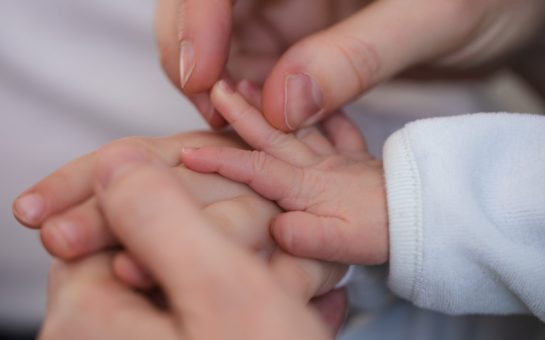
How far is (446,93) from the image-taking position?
1.15m

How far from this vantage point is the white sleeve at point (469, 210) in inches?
25.4

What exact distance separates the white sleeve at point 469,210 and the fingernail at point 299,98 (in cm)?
10

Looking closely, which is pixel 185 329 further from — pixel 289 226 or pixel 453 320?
pixel 453 320

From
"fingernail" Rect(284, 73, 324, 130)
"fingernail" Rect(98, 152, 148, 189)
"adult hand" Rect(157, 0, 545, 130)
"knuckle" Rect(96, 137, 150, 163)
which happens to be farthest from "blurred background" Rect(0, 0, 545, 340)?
"fingernail" Rect(98, 152, 148, 189)

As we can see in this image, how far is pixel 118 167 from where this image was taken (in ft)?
1.50

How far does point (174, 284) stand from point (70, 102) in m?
0.77

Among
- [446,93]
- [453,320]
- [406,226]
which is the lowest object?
[453,320]

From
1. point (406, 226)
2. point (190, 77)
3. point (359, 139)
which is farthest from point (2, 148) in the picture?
point (406, 226)

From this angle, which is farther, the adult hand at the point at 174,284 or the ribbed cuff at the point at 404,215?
the ribbed cuff at the point at 404,215

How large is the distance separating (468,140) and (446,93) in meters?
0.51

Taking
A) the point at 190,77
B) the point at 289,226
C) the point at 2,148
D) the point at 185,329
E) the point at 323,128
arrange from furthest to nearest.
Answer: the point at 2,148 → the point at 323,128 → the point at 190,77 → the point at 289,226 → the point at 185,329

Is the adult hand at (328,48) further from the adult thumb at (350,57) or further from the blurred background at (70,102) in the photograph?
the blurred background at (70,102)

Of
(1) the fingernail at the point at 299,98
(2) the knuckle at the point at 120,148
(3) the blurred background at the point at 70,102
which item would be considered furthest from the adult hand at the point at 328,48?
(3) the blurred background at the point at 70,102

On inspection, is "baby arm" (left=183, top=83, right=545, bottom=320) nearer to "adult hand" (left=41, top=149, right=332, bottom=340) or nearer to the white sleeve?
the white sleeve
